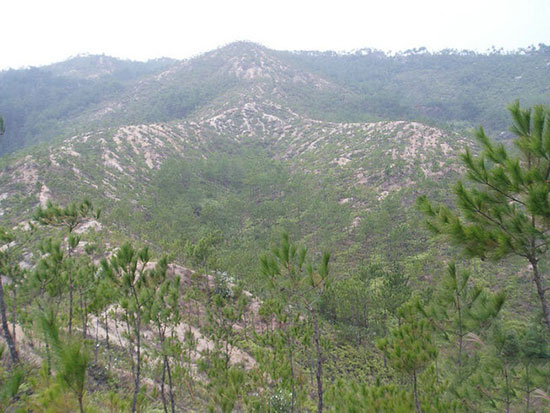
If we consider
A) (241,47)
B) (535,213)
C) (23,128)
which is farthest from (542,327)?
(241,47)

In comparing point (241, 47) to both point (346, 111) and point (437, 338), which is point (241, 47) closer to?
point (346, 111)

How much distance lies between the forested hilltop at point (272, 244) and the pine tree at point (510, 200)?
3 centimetres

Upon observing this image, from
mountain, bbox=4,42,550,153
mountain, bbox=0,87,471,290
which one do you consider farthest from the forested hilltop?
mountain, bbox=4,42,550,153

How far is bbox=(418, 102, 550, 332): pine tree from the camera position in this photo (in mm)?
3464

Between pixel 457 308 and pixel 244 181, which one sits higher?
pixel 457 308

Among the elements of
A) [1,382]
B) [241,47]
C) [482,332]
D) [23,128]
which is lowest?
[482,332]

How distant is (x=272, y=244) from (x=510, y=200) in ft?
10.6

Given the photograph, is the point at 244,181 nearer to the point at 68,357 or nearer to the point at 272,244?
the point at 272,244

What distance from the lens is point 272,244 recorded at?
4.31 metres

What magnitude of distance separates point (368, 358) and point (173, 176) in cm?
3541

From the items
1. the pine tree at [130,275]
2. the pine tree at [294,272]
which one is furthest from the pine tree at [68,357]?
the pine tree at [294,272]

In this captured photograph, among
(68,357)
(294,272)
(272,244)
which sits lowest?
(294,272)

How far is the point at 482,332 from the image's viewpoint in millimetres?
4934

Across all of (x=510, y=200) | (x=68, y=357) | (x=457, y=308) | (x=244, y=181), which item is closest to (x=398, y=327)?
(x=457, y=308)
